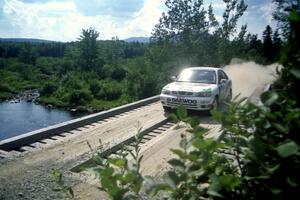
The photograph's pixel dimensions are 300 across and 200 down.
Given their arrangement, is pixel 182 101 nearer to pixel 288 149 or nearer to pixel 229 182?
pixel 229 182

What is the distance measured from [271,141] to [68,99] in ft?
154

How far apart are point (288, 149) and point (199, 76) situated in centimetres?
1198

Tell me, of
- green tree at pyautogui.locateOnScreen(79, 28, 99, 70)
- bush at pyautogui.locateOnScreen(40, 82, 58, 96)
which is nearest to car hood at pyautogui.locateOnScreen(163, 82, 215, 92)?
bush at pyautogui.locateOnScreen(40, 82, 58, 96)

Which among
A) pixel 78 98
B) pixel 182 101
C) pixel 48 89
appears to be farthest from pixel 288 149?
pixel 48 89

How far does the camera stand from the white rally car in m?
11.4

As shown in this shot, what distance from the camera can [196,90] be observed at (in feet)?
37.9

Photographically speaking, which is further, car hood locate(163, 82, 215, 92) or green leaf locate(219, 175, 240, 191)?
car hood locate(163, 82, 215, 92)

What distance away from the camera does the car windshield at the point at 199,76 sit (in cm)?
1257

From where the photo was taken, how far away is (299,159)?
3.47 ft

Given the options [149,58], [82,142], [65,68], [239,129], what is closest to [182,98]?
[82,142]

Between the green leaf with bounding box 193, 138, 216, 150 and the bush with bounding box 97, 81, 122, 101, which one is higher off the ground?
the green leaf with bounding box 193, 138, 216, 150

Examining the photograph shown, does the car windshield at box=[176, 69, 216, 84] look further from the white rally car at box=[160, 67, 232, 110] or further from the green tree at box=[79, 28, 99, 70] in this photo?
the green tree at box=[79, 28, 99, 70]

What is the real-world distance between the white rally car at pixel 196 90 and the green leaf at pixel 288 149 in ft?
31.7

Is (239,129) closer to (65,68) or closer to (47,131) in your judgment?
(47,131)
